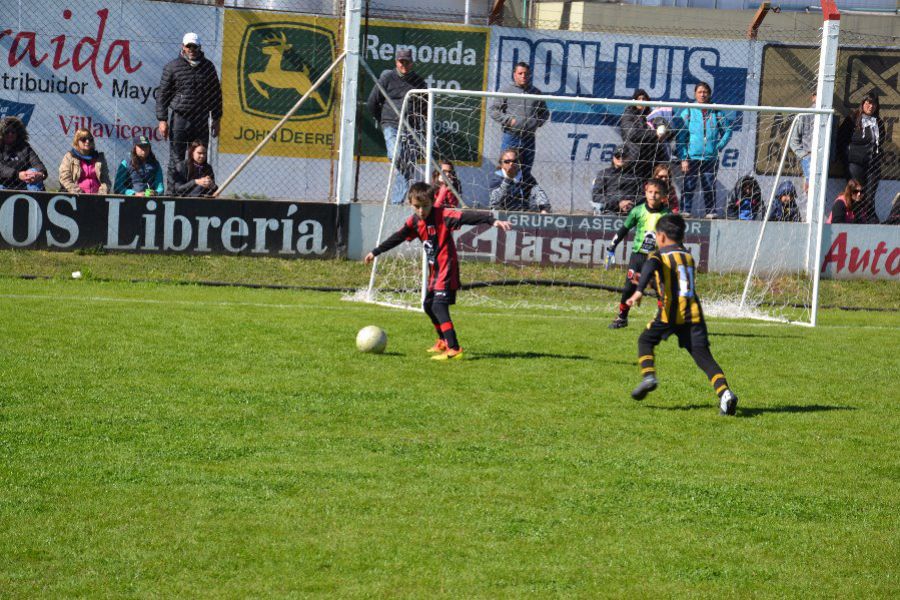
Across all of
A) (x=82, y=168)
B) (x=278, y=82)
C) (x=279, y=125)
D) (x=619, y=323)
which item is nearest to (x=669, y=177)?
(x=619, y=323)

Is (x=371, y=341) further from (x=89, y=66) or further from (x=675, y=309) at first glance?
(x=89, y=66)

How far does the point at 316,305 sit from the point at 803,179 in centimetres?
776

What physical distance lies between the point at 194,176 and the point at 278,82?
2.18m

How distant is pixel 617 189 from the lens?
1727cm

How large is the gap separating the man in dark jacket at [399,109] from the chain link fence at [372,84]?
0.60 ft

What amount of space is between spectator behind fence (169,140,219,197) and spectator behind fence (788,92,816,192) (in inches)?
331

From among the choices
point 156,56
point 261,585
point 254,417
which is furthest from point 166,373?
point 156,56

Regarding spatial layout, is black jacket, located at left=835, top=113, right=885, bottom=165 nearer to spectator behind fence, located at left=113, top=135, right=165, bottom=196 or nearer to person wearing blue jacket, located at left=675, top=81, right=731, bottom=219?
person wearing blue jacket, located at left=675, top=81, right=731, bottom=219

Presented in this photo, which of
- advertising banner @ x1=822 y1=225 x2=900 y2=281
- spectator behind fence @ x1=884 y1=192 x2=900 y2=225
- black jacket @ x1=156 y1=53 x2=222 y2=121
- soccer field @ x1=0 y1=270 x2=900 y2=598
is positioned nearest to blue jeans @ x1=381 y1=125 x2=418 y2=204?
black jacket @ x1=156 y1=53 x2=222 y2=121

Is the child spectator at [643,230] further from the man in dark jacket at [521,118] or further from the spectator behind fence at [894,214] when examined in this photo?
the spectator behind fence at [894,214]

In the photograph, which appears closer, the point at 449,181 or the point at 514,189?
the point at 449,181

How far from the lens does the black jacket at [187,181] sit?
54.2ft

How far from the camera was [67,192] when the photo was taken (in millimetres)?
15844

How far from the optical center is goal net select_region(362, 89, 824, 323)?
16250 mm
